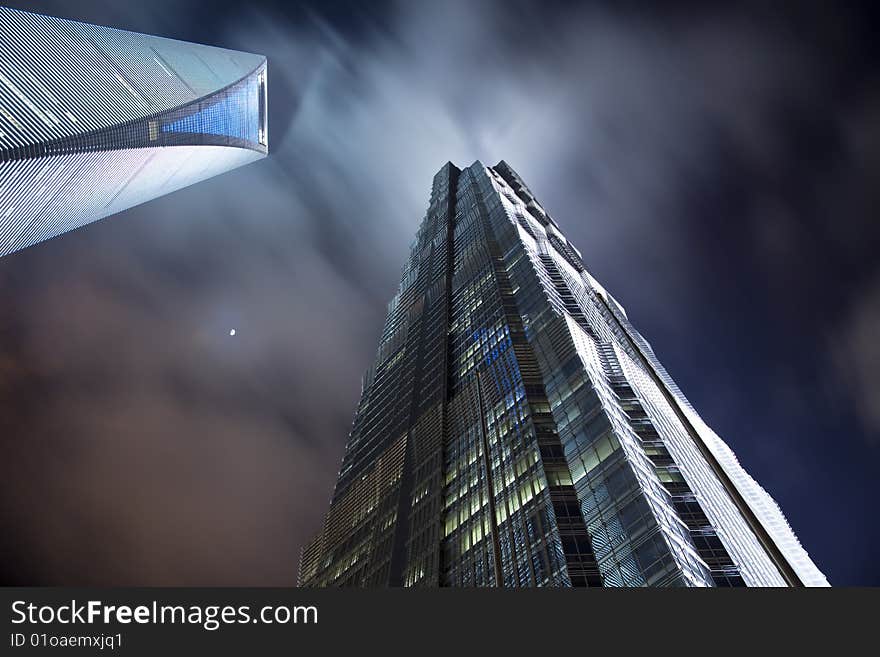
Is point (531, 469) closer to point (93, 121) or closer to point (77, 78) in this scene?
point (93, 121)

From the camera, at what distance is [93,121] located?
97.0 metres

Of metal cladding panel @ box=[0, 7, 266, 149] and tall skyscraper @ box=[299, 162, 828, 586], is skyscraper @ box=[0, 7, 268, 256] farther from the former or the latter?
tall skyscraper @ box=[299, 162, 828, 586]

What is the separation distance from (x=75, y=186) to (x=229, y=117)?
65.9 metres

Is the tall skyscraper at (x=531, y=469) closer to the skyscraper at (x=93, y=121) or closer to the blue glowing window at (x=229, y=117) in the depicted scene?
the skyscraper at (x=93, y=121)

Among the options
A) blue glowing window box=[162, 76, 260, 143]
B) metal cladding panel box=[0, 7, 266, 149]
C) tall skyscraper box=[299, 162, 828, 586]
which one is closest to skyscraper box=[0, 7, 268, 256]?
metal cladding panel box=[0, 7, 266, 149]

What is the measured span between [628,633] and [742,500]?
64.4m

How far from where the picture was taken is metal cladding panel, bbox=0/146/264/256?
82.7 metres

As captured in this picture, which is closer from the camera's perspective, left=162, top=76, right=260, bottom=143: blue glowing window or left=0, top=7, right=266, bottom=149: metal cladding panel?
left=0, top=7, right=266, bottom=149: metal cladding panel

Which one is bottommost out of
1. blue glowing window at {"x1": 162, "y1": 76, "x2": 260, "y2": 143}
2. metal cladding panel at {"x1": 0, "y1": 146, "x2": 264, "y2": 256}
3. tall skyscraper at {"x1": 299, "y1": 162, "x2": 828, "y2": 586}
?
tall skyscraper at {"x1": 299, "y1": 162, "x2": 828, "y2": 586}

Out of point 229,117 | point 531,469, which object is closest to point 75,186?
point 229,117

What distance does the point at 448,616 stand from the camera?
22.5 m

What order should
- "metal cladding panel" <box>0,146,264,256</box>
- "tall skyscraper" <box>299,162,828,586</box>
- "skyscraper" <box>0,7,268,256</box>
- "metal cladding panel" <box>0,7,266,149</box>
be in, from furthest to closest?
"metal cladding panel" <box>0,7,266,149</box> → "skyscraper" <box>0,7,268,256</box> → "metal cladding panel" <box>0,146,264,256</box> → "tall skyscraper" <box>299,162,828,586</box>

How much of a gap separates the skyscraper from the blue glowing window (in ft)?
1.27

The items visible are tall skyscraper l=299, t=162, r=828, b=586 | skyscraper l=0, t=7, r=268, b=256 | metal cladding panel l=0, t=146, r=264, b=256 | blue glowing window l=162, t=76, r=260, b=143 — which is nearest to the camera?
tall skyscraper l=299, t=162, r=828, b=586
